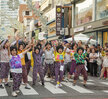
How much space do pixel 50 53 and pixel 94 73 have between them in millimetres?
4008

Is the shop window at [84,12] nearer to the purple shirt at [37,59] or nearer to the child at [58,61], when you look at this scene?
the child at [58,61]

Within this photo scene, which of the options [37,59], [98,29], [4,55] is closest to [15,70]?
[4,55]

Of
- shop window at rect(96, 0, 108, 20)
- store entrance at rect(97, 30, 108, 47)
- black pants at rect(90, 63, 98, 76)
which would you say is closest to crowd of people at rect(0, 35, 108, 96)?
black pants at rect(90, 63, 98, 76)

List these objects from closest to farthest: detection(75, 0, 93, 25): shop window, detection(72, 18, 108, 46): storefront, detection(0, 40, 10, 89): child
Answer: detection(0, 40, 10, 89): child
detection(72, 18, 108, 46): storefront
detection(75, 0, 93, 25): shop window

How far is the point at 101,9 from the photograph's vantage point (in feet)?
72.9

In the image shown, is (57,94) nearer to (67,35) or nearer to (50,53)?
(50,53)

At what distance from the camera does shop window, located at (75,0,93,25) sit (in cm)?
2514

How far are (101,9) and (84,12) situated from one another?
4.76 meters

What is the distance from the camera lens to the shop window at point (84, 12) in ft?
82.5

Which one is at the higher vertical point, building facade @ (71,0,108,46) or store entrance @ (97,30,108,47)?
building facade @ (71,0,108,46)

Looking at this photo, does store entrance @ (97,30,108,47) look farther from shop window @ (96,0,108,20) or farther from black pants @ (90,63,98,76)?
black pants @ (90,63,98,76)

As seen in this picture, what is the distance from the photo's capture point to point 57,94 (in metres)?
8.15

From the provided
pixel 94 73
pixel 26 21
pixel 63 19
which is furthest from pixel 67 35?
pixel 26 21

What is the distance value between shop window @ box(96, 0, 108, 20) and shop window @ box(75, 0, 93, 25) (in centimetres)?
170
